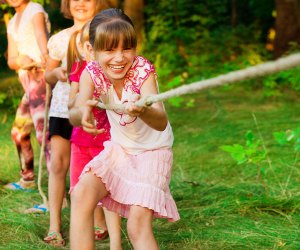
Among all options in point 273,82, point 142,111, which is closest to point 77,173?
point 142,111

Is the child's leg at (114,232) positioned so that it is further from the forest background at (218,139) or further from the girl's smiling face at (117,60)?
the girl's smiling face at (117,60)

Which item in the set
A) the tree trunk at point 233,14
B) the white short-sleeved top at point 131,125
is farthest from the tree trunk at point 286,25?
the white short-sleeved top at point 131,125

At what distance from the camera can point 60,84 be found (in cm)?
387

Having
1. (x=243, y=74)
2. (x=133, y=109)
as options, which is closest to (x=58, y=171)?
(x=133, y=109)

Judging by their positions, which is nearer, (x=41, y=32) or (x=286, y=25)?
(x=41, y=32)

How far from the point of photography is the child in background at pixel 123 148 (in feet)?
8.82

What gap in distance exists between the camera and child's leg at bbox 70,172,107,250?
2689 millimetres

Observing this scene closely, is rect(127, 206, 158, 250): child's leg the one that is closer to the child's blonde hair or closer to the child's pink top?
the child's pink top

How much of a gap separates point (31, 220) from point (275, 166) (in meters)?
1.97

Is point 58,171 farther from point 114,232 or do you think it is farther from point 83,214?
point 83,214

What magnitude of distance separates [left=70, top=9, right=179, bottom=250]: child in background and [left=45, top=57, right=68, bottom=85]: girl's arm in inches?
29.3

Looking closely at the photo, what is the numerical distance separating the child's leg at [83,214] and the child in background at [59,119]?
106cm

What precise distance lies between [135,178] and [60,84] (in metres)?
1.25

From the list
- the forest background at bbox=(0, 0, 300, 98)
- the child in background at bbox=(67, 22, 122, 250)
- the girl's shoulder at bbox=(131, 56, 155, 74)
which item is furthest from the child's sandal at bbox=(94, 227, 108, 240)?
the forest background at bbox=(0, 0, 300, 98)
